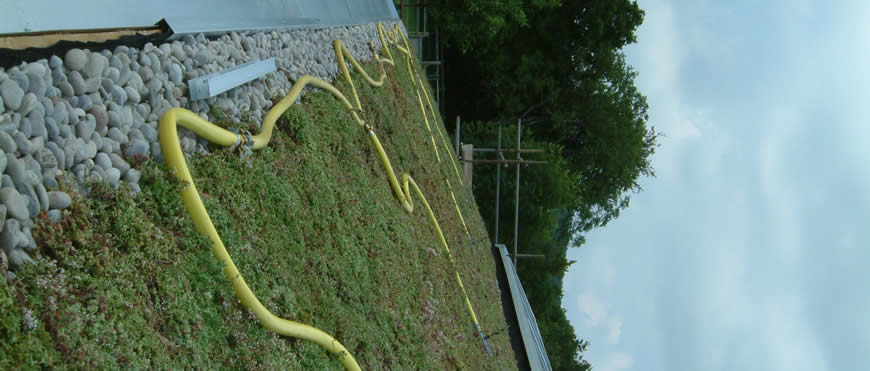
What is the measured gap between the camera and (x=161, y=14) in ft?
9.99

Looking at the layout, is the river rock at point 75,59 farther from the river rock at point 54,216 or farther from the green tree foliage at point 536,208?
the green tree foliage at point 536,208

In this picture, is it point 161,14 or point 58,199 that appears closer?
point 58,199

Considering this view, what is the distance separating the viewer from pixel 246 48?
12.2ft

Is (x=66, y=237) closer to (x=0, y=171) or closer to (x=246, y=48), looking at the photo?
(x=0, y=171)

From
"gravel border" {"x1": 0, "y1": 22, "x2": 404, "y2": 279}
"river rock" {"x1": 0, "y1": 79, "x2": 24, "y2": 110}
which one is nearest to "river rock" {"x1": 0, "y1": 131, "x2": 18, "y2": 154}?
"gravel border" {"x1": 0, "y1": 22, "x2": 404, "y2": 279}

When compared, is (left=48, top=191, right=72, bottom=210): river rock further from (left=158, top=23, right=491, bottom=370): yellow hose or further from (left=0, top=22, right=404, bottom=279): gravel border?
(left=158, top=23, right=491, bottom=370): yellow hose

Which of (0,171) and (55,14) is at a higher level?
(55,14)

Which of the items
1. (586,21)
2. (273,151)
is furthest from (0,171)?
(586,21)

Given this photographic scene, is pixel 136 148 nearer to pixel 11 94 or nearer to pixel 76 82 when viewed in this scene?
pixel 76 82

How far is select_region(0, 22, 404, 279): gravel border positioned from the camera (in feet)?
6.33

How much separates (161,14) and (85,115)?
0.93m

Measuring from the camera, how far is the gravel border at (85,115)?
193cm

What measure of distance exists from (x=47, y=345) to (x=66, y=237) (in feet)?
1.18

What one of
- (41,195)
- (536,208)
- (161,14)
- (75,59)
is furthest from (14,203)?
(536,208)
